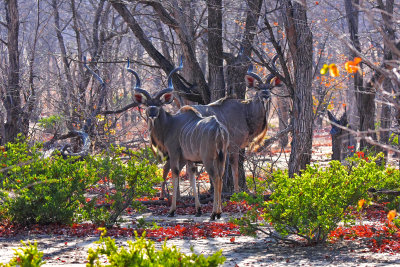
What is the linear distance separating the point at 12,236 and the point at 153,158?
4.09 m

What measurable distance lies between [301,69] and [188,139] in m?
2.08

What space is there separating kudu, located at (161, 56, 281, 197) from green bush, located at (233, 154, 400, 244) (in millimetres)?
4089

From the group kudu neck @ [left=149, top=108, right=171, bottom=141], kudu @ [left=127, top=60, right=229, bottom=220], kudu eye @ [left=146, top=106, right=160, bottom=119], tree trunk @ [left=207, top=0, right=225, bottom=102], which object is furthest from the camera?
tree trunk @ [left=207, top=0, right=225, bottom=102]

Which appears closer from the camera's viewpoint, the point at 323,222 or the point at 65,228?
the point at 323,222

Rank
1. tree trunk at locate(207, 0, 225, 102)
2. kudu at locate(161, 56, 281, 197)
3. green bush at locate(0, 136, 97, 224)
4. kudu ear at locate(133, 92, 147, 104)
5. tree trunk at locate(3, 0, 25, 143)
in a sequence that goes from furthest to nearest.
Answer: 1. tree trunk at locate(3, 0, 25, 143)
2. tree trunk at locate(207, 0, 225, 102)
3. kudu at locate(161, 56, 281, 197)
4. kudu ear at locate(133, 92, 147, 104)
5. green bush at locate(0, 136, 97, 224)

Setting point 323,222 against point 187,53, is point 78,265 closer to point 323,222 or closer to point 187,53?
point 323,222

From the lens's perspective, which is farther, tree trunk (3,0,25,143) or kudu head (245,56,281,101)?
tree trunk (3,0,25,143)

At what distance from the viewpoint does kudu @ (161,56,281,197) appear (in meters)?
10.6

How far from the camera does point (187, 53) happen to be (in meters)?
11.3

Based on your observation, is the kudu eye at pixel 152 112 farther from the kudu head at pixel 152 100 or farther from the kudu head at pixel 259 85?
the kudu head at pixel 259 85

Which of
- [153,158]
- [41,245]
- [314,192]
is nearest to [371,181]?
[314,192]

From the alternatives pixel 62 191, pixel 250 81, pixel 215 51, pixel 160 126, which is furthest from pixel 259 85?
pixel 62 191

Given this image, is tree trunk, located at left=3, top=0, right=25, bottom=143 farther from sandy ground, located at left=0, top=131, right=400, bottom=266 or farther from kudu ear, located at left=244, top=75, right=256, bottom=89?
sandy ground, located at left=0, top=131, right=400, bottom=266

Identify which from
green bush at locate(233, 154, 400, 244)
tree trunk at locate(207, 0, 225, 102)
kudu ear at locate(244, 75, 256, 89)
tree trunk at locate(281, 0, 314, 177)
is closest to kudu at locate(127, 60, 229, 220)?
tree trunk at locate(281, 0, 314, 177)
